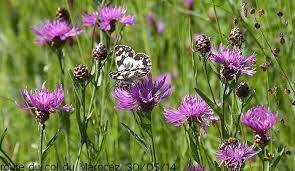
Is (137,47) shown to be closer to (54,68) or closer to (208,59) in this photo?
(54,68)

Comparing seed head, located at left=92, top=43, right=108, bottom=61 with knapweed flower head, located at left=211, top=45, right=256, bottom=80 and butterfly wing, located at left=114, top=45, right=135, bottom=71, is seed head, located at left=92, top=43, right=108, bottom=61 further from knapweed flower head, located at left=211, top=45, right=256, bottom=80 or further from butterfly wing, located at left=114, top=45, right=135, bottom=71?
knapweed flower head, located at left=211, top=45, right=256, bottom=80

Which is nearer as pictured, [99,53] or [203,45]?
[203,45]

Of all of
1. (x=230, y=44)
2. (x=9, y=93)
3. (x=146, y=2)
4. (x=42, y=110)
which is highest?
(x=146, y=2)

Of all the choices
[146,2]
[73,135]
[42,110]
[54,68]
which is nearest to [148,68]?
[42,110]

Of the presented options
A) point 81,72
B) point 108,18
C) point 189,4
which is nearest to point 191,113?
point 81,72

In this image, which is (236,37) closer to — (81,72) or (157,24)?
(81,72)

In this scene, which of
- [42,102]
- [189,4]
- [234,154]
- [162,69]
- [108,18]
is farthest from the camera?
[189,4]

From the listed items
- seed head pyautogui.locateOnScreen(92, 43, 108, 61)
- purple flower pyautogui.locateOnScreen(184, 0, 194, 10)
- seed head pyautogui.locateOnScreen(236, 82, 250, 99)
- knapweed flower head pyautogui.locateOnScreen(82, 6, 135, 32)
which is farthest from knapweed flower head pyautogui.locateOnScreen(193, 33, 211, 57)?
purple flower pyautogui.locateOnScreen(184, 0, 194, 10)
